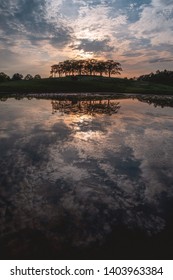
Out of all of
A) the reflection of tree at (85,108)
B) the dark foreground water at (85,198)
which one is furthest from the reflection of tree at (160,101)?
the dark foreground water at (85,198)

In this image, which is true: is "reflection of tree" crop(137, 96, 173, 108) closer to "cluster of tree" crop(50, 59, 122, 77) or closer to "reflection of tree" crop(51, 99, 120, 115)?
"reflection of tree" crop(51, 99, 120, 115)

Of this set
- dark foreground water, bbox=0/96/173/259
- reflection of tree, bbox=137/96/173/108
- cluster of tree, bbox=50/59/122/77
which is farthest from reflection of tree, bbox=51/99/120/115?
cluster of tree, bbox=50/59/122/77

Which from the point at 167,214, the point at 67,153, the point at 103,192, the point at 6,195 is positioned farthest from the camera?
the point at 67,153

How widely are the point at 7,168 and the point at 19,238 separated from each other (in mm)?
5051

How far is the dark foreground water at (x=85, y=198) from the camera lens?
231 inches

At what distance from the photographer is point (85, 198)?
828cm

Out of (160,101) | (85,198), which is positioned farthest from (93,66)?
(85,198)

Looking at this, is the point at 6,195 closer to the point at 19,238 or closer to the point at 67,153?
the point at 19,238

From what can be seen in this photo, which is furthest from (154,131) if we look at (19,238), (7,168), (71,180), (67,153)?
(19,238)

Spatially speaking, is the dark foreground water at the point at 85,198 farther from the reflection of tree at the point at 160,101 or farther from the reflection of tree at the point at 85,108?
the reflection of tree at the point at 160,101

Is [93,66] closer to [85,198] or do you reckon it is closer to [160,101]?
[160,101]

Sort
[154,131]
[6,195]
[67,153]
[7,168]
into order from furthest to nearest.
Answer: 1. [154,131]
2. [67,153]
3. [7,168]
4. [6,195]
